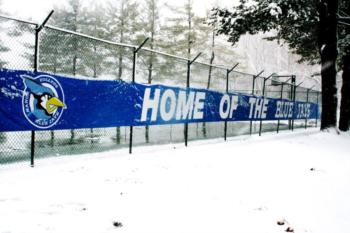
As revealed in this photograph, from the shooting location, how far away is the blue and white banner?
5660 mm

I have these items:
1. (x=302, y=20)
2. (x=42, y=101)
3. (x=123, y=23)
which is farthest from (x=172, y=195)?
(x=123, y=23)

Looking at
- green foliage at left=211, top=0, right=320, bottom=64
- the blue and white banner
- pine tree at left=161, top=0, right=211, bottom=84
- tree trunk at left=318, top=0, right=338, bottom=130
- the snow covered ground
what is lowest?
the snow covered ground

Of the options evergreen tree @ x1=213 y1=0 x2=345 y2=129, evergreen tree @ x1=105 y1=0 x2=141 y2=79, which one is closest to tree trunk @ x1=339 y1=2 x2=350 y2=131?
evergreen tree @ x1=213 y1=0 x2=345 y2=129

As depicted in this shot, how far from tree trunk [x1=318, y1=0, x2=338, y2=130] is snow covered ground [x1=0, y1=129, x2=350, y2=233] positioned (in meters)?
7.94

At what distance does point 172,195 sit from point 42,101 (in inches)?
123

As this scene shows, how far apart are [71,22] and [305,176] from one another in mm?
29147

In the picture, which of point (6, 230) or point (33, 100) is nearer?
point (6, 230)

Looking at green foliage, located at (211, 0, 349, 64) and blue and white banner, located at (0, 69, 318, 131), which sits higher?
green foliage, located at (211, 0, 349, 64)

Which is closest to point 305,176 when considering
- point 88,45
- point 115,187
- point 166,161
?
point 166,161

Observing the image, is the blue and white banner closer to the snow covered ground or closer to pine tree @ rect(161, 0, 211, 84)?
the snow covered ground

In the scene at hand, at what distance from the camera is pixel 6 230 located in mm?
3191

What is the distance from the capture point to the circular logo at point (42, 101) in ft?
19.0

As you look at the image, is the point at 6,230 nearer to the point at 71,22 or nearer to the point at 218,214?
the point at 218,214

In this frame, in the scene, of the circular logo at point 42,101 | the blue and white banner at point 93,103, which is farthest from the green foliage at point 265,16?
the circular logo at point 42,101
